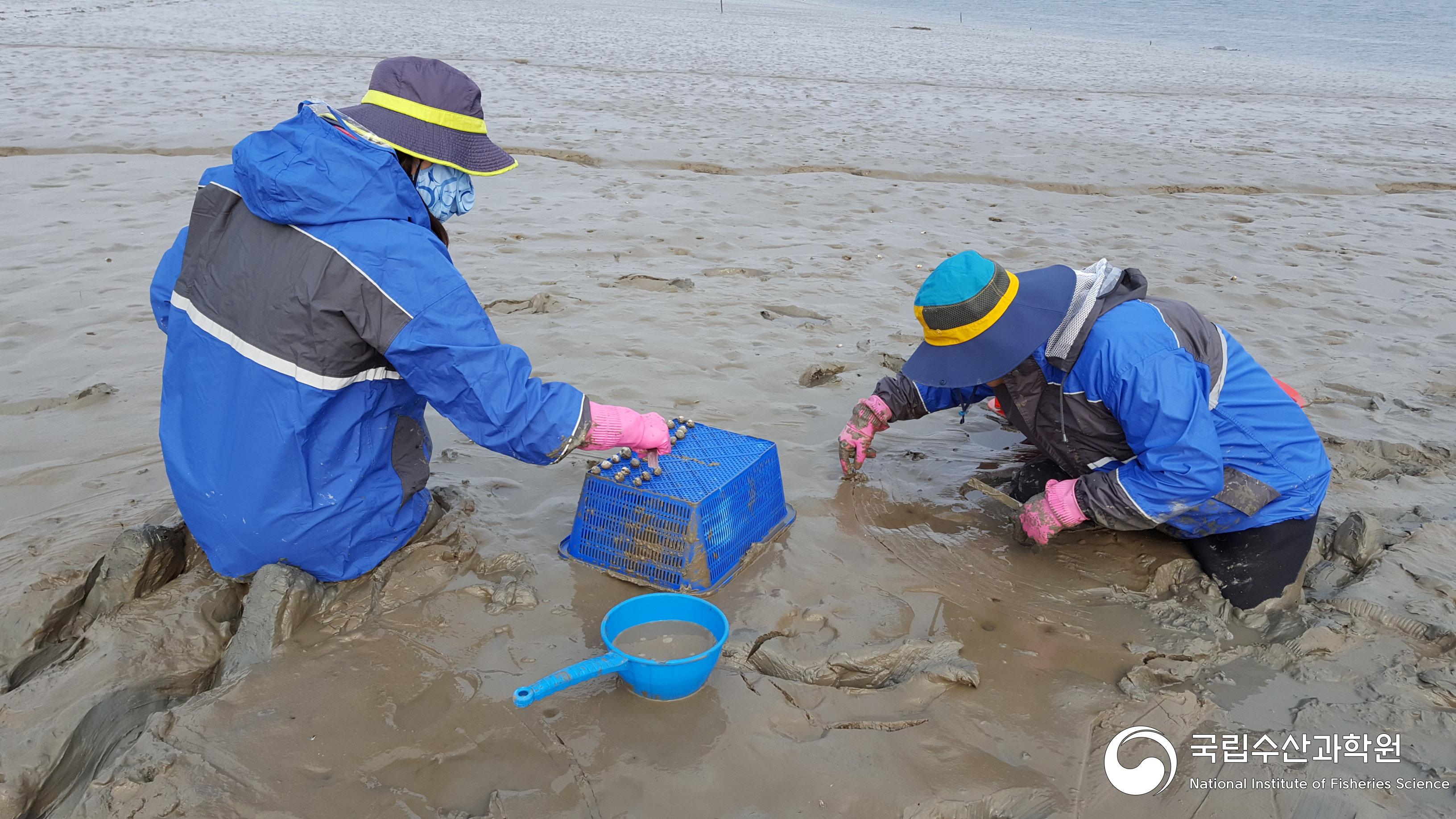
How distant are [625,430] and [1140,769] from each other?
1.84 m

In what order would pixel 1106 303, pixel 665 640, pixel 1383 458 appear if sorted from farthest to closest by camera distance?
pixel 1383 458
pixel 1106 303
pixel 665 640

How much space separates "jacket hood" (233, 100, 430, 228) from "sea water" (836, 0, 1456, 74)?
28049 mm

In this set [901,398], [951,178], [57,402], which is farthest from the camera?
[951,178]

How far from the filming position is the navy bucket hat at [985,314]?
3014 mm

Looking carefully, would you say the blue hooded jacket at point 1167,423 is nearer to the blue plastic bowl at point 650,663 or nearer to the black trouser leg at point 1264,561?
the black trouser leg at point 1264,561

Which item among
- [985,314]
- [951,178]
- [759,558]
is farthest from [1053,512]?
[951,178]

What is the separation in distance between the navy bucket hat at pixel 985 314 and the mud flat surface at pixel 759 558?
0.88m

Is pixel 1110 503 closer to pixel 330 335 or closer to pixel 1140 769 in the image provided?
pixel 1140 769

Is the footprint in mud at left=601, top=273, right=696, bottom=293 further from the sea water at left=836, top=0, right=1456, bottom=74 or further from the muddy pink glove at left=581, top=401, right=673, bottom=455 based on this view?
the sea water at left=836, top=0, right=1456, bottom=74

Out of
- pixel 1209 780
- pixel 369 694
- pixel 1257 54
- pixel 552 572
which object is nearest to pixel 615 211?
pixel 552 572

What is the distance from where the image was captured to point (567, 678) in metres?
2.42

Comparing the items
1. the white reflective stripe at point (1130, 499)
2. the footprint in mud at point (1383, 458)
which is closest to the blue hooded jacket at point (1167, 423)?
the white reflective stripe at point (1130, 499)

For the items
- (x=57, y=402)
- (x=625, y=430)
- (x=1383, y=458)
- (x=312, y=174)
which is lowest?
(x=1383, y=458)

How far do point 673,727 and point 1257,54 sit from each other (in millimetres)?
29906
